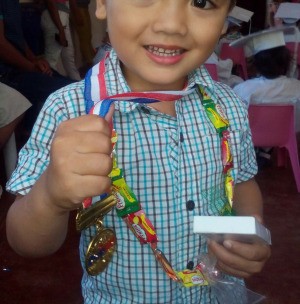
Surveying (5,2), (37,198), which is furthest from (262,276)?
(5,2)

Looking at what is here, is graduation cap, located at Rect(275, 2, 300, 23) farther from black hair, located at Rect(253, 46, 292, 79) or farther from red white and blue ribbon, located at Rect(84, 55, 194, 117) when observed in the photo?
red white and blue ribbon, located at Rect(84, 55, 194, 117)

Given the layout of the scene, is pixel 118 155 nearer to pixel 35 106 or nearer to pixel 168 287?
pixel 168 287

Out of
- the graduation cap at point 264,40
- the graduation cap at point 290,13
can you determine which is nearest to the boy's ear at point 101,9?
the graduation cap at point 264,40

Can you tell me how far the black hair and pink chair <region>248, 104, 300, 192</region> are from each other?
0.50m

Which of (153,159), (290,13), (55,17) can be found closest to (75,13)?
(55,17)

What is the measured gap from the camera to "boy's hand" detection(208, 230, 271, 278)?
3.10 ft

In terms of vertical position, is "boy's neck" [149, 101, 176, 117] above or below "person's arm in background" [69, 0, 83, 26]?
above

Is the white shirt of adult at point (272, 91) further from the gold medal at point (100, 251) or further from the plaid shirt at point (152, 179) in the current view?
the gold medal at point (100, 251)

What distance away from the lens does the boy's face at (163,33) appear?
3.04ft

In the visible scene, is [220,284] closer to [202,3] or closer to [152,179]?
[152,179]

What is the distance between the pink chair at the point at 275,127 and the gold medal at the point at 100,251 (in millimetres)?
2378

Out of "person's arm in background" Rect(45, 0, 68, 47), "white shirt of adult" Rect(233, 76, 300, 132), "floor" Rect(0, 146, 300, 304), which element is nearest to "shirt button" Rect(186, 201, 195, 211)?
"floor" Rect(0, 146, 300, 304)

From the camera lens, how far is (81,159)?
749mm

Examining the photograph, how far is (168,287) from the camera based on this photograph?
3.54ft
